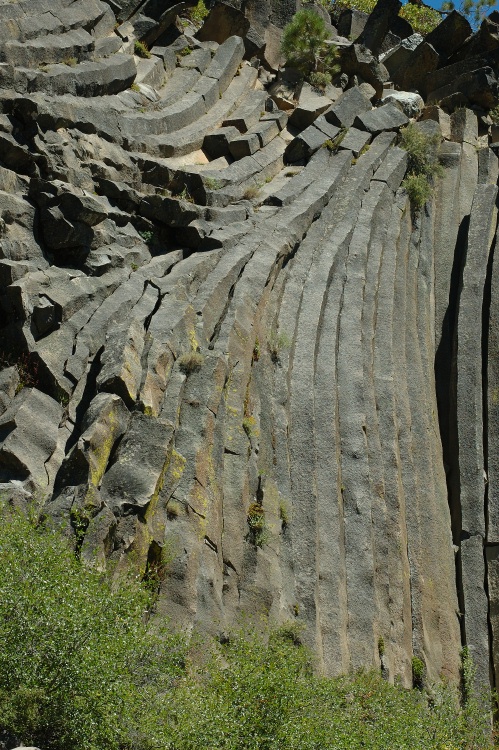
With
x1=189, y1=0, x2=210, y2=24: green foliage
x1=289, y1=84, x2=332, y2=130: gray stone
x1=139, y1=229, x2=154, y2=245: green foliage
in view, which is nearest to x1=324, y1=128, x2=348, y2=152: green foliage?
x1=289, y1=84, x2=332, y2=130: gray stone

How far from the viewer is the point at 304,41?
21.1m

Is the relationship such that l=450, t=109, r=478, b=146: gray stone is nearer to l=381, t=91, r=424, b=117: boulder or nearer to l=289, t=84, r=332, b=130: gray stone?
l=381, t=91, r=424, b=117: boulder

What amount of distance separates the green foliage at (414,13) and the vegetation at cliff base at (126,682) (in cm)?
2288

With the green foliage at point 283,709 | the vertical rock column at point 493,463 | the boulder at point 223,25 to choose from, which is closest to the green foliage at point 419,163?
the vertical rock column at point 493,463

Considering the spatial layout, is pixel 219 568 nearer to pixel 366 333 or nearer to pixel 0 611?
pixel 0 611

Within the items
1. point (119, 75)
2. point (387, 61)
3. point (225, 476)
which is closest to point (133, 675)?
point (225, 476)

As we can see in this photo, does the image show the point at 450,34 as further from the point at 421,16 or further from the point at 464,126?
the point at 421,16

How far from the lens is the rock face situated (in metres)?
9.72

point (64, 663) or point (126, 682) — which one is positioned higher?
point (64, 663)

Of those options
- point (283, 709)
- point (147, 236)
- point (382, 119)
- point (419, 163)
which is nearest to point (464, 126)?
point (382, 119)

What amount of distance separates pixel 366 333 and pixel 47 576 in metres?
8.60

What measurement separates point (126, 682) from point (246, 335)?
633cm

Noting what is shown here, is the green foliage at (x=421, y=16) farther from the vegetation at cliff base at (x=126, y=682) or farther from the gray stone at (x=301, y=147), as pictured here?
the vegetation at cliff base at (x=126, y=682)

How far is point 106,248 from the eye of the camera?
12.8 metres
